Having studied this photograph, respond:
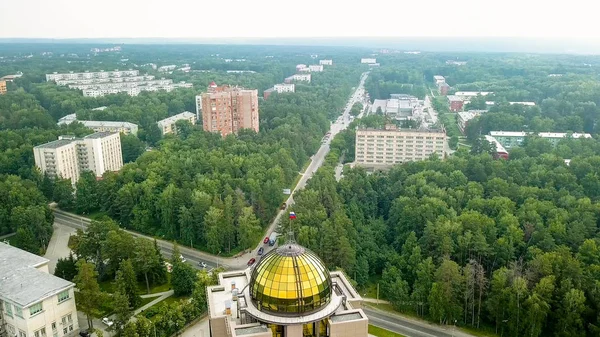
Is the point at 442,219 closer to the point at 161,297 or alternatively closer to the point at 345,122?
the point at 161,297

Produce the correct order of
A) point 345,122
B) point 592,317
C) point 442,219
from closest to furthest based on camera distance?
point 592,317
point 442,219
point 345,122

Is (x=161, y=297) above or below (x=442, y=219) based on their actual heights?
below

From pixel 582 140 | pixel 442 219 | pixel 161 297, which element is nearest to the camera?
pixel 161 297

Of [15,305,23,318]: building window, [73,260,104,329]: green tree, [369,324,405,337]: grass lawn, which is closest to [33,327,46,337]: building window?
[15,305,23,318]: building window

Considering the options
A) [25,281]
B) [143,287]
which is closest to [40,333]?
[25,281]

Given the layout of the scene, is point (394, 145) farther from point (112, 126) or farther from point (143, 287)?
point (112, 126)

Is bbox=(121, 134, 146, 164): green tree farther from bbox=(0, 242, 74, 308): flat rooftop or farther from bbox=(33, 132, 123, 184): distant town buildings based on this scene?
bbox=(0, 242, 74, 308): flat rooftop

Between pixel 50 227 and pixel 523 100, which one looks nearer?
pixel 50 227

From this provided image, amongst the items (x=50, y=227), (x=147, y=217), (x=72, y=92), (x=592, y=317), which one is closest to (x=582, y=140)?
(x=592, y=317)
